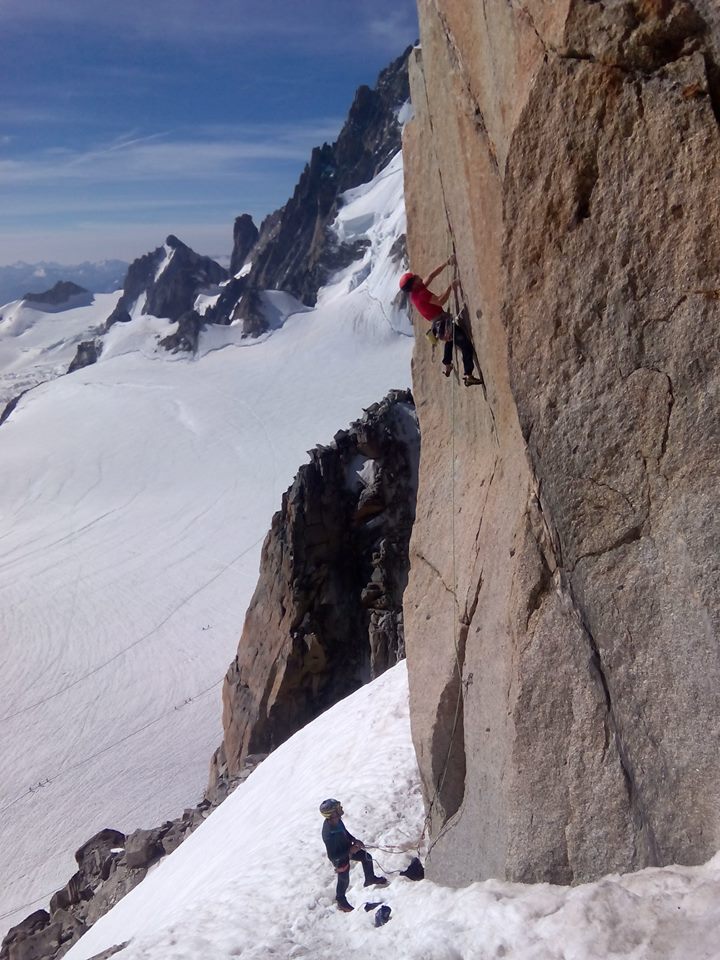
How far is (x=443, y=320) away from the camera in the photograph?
7059 mm

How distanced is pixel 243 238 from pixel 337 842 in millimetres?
110780

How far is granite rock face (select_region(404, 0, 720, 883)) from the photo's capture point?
4.71 m

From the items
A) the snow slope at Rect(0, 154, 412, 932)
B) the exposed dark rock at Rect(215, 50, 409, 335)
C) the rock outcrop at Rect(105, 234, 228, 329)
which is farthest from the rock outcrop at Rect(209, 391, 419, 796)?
the rock outcrop at Rect(105, 234, 228, 329)

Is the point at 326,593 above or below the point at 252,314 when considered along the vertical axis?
below

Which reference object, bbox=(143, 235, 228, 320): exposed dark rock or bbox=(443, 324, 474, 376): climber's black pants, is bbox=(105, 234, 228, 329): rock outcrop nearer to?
bbox=(143, 235, 228, 320): exposed dark rock

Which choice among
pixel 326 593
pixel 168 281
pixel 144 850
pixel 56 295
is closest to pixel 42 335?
pixel 56 295

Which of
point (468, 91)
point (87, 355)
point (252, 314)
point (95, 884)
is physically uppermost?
point (87, 355)

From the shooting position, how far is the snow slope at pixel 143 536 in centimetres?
2208

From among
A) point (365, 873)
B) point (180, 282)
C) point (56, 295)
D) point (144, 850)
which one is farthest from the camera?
point (56, 295)

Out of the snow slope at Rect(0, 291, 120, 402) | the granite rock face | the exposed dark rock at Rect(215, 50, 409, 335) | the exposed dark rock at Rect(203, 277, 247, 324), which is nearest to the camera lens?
the granite rock face

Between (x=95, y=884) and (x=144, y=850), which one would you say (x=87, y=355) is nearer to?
(x=95, y=884)

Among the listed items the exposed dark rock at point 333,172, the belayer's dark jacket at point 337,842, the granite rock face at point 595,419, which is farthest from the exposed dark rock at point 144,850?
the exposed dark rock at point 333,172

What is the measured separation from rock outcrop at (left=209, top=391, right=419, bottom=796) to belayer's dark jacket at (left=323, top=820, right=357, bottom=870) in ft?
37.2

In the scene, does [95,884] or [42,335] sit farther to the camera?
[42,335]
